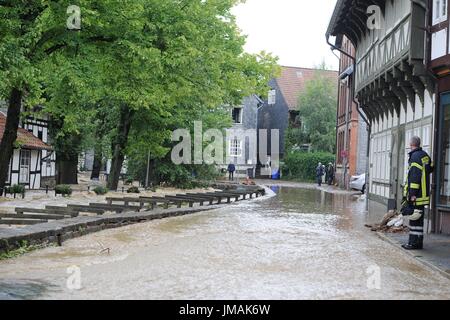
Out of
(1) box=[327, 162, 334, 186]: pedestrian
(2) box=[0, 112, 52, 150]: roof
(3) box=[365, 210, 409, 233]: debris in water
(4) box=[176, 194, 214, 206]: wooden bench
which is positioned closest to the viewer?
(3) box=[365, 210, 409, 233]: debris in water

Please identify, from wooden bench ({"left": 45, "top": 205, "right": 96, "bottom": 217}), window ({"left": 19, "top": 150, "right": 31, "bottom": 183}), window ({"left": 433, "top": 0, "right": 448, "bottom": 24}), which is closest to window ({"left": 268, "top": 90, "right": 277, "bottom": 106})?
window ({"left": 19, "top": 150, "right": 31, "bottom": 183})

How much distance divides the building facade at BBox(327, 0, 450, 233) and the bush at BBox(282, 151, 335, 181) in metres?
29.8

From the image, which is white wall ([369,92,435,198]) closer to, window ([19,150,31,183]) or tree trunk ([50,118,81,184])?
window ([19,150,31,183])

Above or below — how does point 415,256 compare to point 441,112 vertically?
below

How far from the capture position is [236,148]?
68125 mm

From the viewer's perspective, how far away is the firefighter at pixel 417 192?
12.1m

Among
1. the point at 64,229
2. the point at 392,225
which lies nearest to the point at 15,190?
the point at 64,229

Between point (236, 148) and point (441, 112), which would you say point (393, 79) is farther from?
point (236, 148)

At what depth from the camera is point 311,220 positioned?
18.8 meters

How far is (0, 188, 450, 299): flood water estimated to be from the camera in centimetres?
777

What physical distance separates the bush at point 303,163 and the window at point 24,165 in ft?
97.4

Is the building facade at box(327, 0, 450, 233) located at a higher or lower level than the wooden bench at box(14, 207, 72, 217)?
higher

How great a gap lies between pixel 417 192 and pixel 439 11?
5.05 metres

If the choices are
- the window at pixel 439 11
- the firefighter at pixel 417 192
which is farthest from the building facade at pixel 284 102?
the firefighter at pixel 417 192
